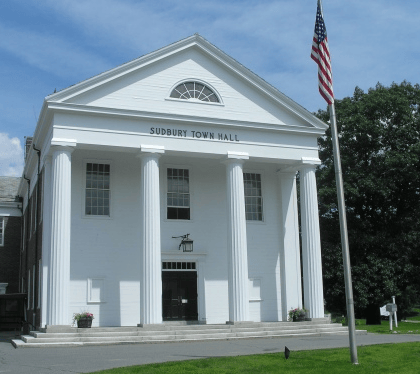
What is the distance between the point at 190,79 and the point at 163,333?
1140 centimetres

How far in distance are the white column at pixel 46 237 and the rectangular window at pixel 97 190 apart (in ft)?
5.70

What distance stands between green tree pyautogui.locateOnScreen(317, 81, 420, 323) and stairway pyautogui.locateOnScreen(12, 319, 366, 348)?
1171 centimetres

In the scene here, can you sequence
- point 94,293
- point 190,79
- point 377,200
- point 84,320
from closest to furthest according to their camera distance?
point 84,320 → point 94,293 → point 190,79 → point 377,200

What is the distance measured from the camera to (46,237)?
24672 millimetres

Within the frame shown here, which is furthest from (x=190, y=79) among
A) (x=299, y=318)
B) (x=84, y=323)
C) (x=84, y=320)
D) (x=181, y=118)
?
(x=299, y=318)

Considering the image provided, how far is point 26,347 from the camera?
19672 millimetres

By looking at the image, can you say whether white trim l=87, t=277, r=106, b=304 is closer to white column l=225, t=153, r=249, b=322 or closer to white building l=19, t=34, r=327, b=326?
white building l=19, t=34, r=327, b=326

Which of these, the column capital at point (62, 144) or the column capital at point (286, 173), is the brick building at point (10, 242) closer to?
the column capital at point (62, 144)

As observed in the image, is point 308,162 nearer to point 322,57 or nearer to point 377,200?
point 322,57

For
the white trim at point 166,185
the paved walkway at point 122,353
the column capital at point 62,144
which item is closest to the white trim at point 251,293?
the white trim at point 166,185

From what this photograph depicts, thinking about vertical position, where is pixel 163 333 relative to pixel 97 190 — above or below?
below

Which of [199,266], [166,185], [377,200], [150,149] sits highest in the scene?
[150,149]

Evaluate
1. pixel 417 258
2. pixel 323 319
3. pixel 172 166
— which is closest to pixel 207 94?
pixel 172 166

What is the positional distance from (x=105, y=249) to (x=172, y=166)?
504 cm
